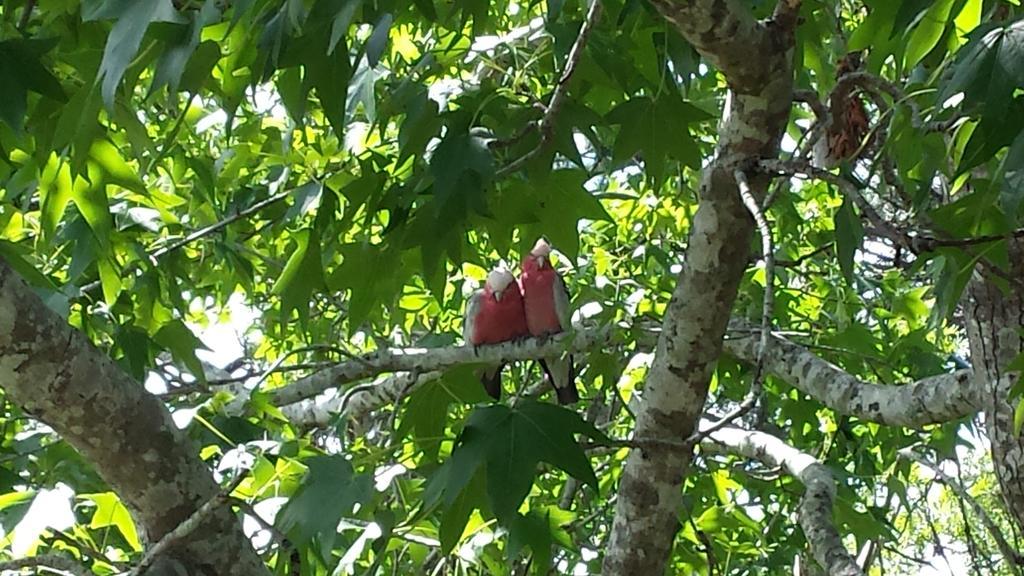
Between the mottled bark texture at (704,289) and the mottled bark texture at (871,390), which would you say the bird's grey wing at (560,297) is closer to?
the mottled bark texture at (871,390)

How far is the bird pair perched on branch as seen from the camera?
3.04 metres

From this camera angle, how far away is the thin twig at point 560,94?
120 cm

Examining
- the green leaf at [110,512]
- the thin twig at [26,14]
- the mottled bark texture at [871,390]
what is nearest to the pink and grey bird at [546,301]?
the mottled bark texture at [871,390]

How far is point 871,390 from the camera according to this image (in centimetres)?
181

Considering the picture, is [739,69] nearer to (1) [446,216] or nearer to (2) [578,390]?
(1) [446,216]

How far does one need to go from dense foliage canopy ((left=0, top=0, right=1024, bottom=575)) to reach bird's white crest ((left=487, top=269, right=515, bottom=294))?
65cm

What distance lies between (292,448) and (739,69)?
0.67 meters

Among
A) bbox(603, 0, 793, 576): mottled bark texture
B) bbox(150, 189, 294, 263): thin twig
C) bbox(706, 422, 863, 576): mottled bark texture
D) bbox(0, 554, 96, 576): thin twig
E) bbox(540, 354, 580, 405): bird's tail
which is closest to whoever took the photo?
bbox(0, 554, 96, 576): thin twig

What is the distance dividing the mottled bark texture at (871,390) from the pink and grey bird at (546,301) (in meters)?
0.85

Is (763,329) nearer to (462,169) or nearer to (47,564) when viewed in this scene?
(462,169)

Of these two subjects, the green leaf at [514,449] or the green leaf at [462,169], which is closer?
the green leaf at [514,449]

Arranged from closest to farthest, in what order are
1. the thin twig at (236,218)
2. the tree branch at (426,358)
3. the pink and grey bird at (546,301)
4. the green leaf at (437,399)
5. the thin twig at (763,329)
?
the thin twig at (763,329)
the green leaf at (437,399)
the thin twig at (236,218)
the tree branch at (426,358)
the pink and grey bird at (546,301)

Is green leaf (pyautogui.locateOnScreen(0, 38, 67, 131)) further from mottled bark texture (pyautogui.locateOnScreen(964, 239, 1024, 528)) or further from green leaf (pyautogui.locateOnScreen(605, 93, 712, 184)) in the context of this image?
mottled bark texture (pyautogui.locateOnScreen(964, 239, 1024, 528))

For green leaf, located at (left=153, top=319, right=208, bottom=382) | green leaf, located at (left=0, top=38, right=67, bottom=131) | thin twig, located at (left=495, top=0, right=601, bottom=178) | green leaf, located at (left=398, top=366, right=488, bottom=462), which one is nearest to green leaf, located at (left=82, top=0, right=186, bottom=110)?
green leaf, located at (left=0, top=38, right=67, bottom=131)
